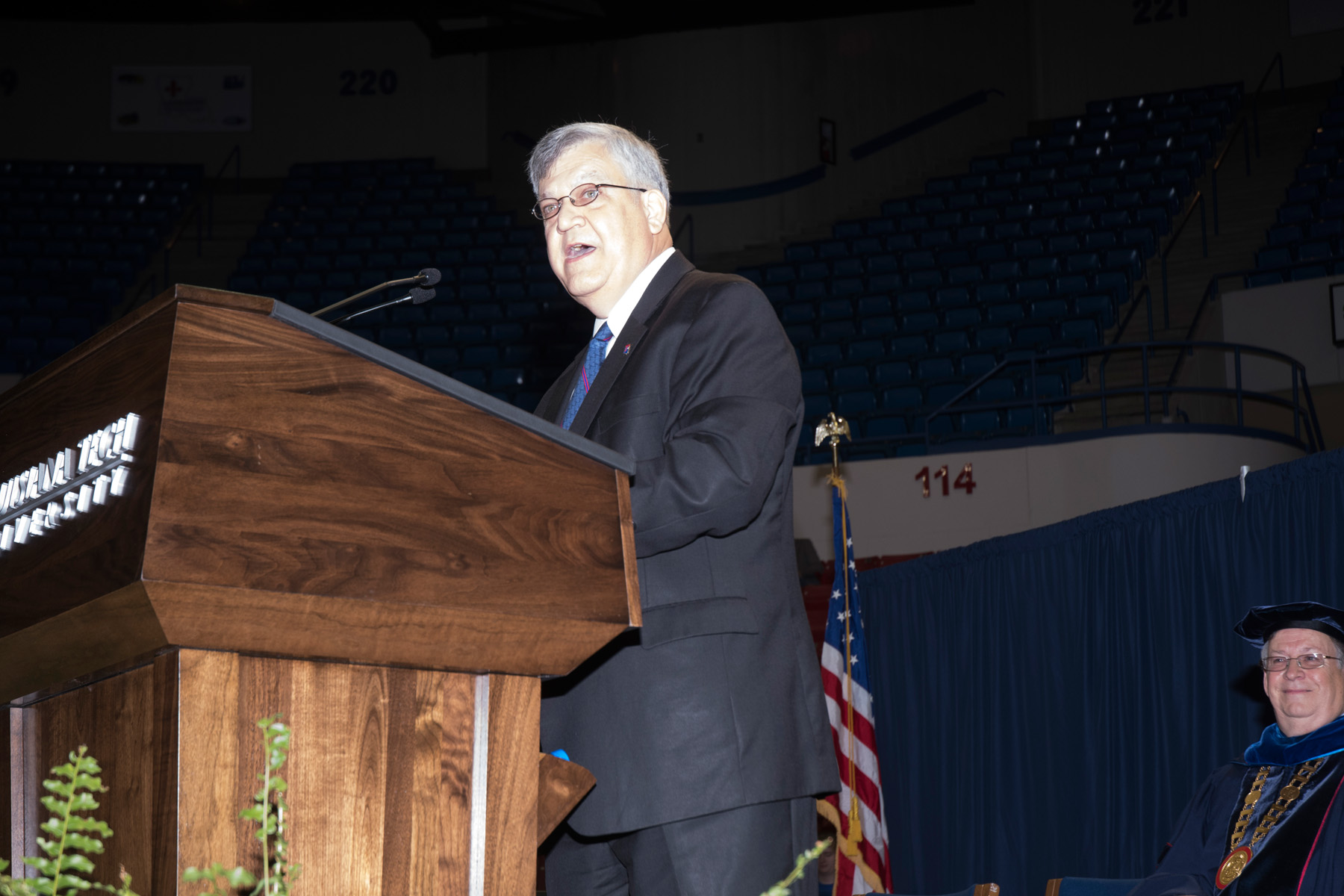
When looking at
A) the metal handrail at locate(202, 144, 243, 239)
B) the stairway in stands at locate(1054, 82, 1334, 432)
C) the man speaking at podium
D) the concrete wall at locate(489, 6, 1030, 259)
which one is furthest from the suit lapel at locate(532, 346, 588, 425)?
the metal handrail at locate(202, 144, 243, 239)

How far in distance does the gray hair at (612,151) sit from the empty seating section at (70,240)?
10.9m

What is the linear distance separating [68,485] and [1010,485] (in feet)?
25.6

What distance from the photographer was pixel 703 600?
1593 mm

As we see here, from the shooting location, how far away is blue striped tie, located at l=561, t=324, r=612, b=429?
183 cm

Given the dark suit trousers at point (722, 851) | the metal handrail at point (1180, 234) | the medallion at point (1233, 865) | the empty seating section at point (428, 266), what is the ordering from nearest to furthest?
the dark suit trousers at point (722, 851) → the medallion at point (1233, 865) → the metal handrail at point (1180, 234) → the empty seating section at point (428, 266)

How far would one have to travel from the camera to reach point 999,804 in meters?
5.31

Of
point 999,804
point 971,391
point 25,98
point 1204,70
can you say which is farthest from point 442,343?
point 1204,70

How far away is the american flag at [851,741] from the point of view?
5.30 m

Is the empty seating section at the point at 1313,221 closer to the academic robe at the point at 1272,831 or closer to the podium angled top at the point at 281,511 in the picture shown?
the academic robe at the point at 1272,831

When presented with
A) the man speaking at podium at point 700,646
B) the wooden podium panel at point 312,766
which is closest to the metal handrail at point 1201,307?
the man speaking at podium at point 700,646

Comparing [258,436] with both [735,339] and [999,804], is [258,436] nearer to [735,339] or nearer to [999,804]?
[735,339]

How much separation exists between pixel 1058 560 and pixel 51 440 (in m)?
4.60

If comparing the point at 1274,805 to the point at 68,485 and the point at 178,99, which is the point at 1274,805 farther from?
the point at 178,99

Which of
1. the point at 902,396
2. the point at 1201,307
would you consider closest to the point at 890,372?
the point at 902,396
